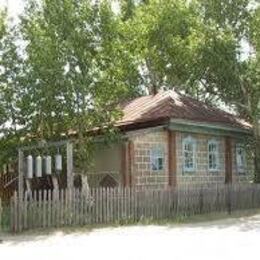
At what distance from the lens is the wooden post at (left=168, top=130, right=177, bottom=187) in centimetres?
2498

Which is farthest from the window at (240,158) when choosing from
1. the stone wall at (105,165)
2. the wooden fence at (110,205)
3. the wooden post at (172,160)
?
the stone wall at (105,165)

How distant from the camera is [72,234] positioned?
17312 mm

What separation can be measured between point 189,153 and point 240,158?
13.1 ft

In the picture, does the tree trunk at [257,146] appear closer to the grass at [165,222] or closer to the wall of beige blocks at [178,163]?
the wall of beige blocks at [178,163]

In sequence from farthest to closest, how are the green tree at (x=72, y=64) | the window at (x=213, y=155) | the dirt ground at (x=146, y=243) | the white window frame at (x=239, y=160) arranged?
the white window frame at (x=239, y=160) < the window at (x=213, y=155) < the green tree at (x=72, y=64) < the dirt ground at (x=146, y=243)

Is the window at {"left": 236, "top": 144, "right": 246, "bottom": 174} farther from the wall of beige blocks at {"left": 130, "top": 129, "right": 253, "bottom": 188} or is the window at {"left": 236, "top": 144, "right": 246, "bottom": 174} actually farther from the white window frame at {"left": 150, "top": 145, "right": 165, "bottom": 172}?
the white window frame at {"left": 150, "top": 145, "right": 165, "bottom": 172}

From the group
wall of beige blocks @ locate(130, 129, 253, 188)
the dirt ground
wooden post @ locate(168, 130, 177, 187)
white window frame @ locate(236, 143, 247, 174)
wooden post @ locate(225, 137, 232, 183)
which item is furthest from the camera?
white window frame @ locate(236, 143, 247, 174)

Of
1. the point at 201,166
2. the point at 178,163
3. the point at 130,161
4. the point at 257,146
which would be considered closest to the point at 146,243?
the point at 130,161

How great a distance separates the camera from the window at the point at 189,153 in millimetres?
26016

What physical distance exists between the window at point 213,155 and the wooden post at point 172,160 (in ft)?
9.14

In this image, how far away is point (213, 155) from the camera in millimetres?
27688

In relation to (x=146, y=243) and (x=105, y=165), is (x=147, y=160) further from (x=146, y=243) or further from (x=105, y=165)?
(x=146, y=243)

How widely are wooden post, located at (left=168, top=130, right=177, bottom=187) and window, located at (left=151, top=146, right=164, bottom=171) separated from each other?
12.3 inches

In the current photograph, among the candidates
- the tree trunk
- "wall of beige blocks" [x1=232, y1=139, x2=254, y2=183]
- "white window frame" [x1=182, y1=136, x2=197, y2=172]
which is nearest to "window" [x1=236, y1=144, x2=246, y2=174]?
"wall of beige blocks" [x1=232, y1=139, x2=254, y2=183]
